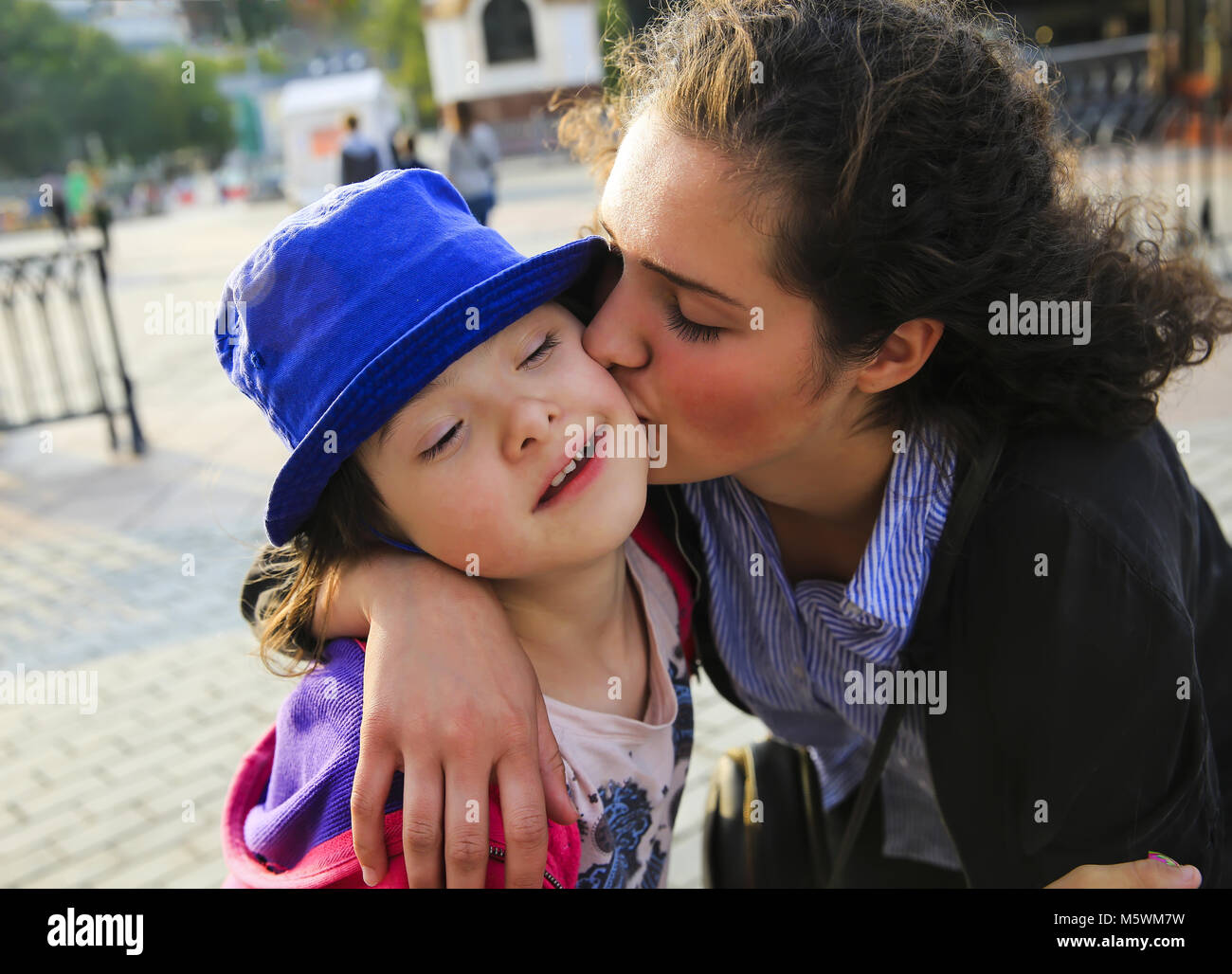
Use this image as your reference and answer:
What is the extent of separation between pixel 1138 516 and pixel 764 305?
0.69 m

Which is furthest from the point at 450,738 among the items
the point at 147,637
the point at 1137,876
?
the point at 147,637

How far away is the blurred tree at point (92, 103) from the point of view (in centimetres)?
4350

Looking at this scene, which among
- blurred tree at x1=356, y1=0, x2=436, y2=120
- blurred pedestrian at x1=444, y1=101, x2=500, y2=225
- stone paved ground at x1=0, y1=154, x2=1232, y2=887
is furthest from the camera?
blurred tree at x1=356, y1=0, x2=436, y2=120

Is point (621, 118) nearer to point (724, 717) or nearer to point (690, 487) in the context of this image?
point (690, 487)

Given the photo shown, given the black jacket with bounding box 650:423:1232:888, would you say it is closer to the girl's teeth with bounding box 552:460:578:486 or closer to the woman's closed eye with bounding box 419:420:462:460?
the girl's teeth with bounding box 552:460:578:486

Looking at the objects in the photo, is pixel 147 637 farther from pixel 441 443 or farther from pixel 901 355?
pixel 901 355

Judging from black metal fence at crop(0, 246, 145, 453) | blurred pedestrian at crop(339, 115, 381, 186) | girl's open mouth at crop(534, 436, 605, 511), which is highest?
blurred pedestrian at crop(339, 115, 381, 186)

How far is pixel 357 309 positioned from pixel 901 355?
93cm

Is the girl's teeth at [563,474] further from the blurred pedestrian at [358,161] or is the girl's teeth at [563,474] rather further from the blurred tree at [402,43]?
the blurred tree at [402,43]

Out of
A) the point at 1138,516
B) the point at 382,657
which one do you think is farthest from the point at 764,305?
the point at 382,657

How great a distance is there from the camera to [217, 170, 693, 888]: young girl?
1.54m

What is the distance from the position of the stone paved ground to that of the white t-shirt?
2.21 ft

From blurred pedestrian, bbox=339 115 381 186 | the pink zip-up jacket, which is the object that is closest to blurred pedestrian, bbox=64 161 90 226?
blurred pedestrian, bbox=339 115 381 186

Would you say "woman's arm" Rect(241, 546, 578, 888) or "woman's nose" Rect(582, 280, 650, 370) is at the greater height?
"woman's nose" Rect(582, 280, 650, 370)
